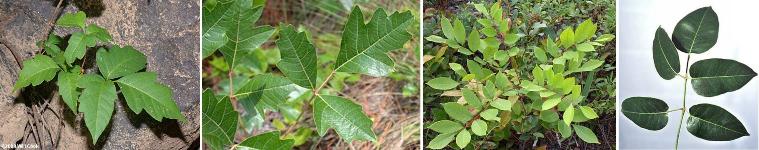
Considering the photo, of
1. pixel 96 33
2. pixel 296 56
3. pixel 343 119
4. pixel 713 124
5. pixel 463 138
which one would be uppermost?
pixel 96 33

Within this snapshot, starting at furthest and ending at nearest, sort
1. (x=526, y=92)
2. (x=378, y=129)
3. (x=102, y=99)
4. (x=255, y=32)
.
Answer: (x=378, y=129) < (x=526, y=92) < (x=255, y=32) < (x=102, y=99)

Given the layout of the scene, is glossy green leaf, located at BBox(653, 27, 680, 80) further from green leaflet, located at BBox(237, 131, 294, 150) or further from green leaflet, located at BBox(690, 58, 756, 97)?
green leaflet, located at BBox(237, 131, 294, 150)

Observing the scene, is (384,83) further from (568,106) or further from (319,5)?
(568,106)

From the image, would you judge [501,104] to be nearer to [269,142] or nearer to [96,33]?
[269,142]

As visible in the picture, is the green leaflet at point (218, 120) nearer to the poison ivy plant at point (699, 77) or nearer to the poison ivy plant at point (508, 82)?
the poison ivy plant at point (508, 82)

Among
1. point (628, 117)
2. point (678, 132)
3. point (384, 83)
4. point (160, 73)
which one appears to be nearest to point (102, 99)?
point (160, 73)

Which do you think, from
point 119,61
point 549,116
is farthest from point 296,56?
point 549,116

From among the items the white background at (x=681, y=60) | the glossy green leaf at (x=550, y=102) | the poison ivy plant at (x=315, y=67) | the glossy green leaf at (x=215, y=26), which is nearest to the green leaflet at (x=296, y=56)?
the poison ivy plant at (x=315, y=67)

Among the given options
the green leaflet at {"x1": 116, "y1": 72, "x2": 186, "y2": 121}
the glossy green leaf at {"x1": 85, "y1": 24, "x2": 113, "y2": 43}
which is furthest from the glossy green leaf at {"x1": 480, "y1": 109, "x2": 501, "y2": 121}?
the glossy green leaf at {"x1": 85, "y1": 24, "x2": 113, "y2": 43}
